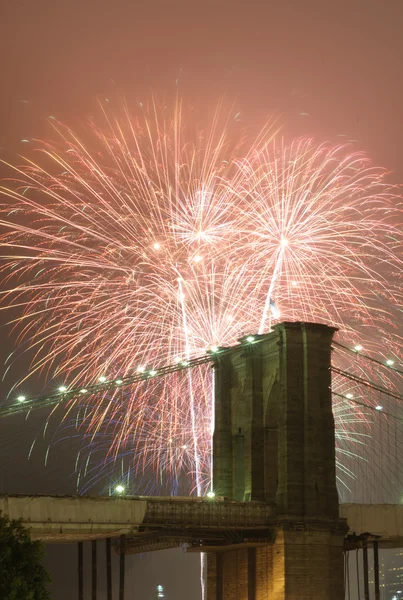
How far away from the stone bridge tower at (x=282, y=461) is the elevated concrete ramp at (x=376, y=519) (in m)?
3.48

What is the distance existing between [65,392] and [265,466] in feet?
54.0

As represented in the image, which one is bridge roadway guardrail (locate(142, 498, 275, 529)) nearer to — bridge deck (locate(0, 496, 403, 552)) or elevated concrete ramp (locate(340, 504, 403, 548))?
bridge deck (locate(0, 496, 403, 552))

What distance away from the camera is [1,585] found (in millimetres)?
56000

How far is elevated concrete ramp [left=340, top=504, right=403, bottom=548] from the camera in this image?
8381 cm

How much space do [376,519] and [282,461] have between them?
9.87m

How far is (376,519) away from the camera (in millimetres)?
84938

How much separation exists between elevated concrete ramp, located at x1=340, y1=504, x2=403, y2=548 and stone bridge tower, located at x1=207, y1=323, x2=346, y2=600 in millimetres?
3479

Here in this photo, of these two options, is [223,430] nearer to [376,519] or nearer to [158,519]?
[376,519]

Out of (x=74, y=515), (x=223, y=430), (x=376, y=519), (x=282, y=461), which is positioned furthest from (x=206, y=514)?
(x=376, y=519)

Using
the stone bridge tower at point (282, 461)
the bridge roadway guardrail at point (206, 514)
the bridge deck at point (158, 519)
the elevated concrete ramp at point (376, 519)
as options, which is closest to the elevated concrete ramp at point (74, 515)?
the bridge deck at point (158, 519)

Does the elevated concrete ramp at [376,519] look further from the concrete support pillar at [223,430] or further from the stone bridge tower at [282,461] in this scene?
the concrete support pillar at [223,430]

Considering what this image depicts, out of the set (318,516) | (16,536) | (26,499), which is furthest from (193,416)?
(16,536)

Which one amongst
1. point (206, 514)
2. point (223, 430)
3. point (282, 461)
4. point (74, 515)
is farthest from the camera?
point (223, 430)

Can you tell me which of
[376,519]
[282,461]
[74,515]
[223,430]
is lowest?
[376,519]
